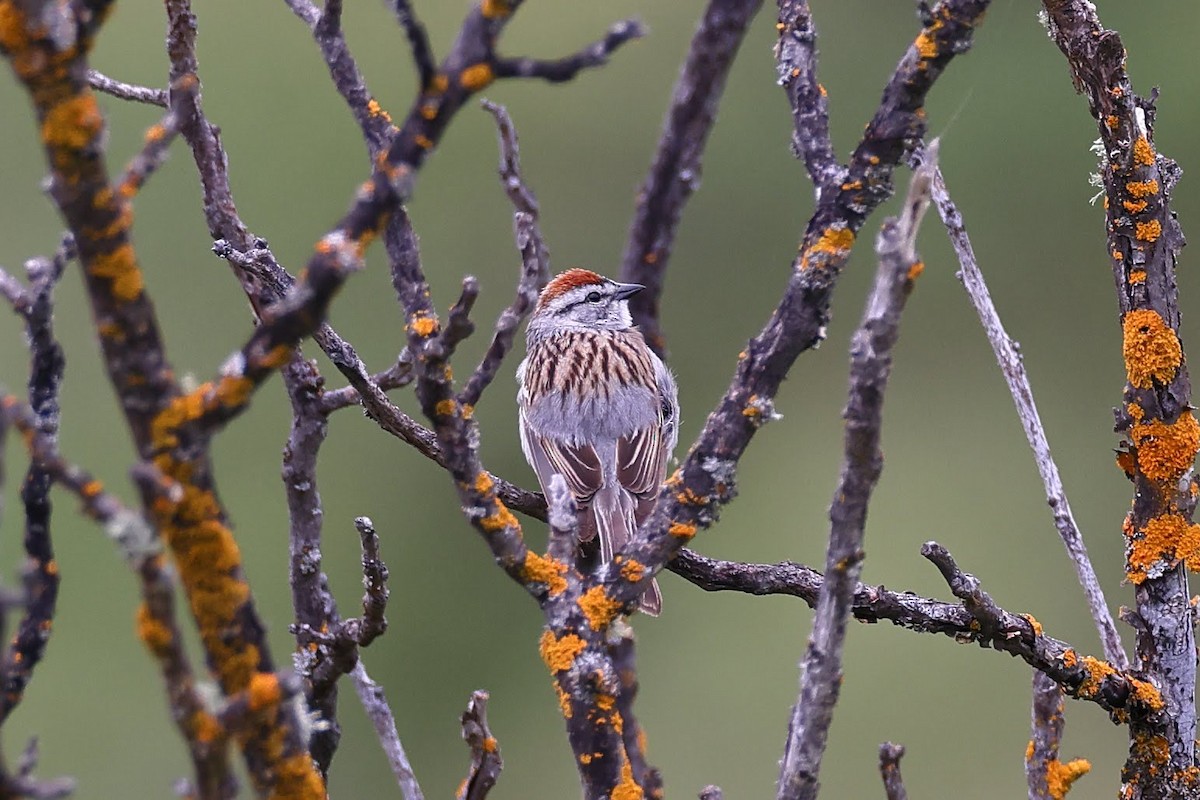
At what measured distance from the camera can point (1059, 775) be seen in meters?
2.90

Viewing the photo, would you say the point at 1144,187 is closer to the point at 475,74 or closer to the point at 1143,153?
the point at 1143,153

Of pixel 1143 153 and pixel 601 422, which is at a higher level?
pixel 601 422

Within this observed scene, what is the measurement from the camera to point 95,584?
10828mm

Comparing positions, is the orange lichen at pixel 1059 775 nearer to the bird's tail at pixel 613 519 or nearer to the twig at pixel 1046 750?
the twig at pixel 1046 750

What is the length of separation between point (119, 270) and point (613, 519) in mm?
3778

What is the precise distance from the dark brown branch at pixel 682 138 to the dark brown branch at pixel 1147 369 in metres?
1.50

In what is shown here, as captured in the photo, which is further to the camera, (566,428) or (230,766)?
(566,428)

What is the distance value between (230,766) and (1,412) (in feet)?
1.55

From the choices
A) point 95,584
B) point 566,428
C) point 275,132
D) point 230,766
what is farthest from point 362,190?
point 275,132

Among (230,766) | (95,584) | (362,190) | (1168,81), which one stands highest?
(1168,81)

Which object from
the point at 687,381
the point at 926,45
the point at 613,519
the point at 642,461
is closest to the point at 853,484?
the point at 926,45

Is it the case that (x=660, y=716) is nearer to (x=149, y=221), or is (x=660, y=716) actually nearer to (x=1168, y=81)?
(x=149, y=221)

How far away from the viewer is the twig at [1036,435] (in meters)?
3.08

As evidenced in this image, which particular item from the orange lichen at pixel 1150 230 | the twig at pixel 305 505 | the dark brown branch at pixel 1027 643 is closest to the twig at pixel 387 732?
the twig at pixel 305 505
